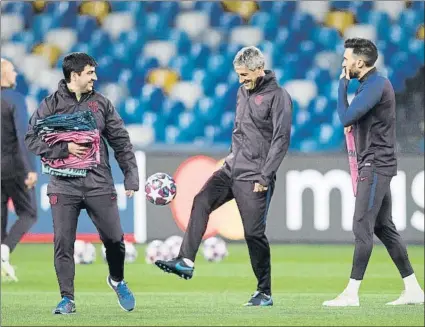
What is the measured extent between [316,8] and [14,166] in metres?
7.96

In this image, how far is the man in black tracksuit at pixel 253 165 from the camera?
934 centimetres

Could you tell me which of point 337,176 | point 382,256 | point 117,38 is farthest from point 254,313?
point 117,38

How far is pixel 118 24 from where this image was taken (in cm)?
1988

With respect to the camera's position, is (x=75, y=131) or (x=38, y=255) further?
(x=38, y=255)

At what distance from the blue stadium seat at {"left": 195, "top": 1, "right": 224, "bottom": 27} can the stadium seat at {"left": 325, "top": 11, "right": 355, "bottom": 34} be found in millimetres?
1723

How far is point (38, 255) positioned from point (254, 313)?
7.23m

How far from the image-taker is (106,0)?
20016 millimetres

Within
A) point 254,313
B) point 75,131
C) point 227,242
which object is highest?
point 75,131

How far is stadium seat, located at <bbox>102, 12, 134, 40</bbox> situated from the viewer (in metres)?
19.9

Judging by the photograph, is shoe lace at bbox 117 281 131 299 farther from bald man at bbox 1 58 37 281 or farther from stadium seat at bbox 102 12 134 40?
stadium seat at bbox 102 12 134 40

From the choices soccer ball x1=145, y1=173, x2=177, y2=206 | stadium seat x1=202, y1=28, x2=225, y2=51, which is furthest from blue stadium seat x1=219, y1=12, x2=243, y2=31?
soccer ball x1=145, y1=173, x2=177, y2=206

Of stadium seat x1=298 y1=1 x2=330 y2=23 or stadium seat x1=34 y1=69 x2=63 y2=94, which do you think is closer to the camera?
stadium seat x1=298 y1=1 x2=330 y2=23

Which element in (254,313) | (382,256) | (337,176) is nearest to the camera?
(254,313)

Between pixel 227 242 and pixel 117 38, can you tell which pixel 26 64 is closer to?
pixel 117 38
